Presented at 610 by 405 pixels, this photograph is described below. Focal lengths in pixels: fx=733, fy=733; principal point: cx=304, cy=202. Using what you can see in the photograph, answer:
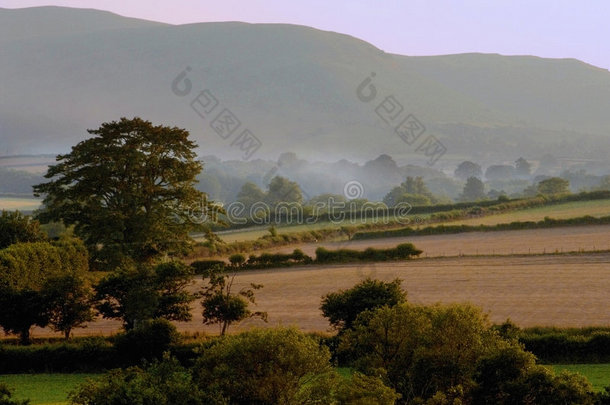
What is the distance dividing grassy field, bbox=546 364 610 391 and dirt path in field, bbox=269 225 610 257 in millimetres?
39489

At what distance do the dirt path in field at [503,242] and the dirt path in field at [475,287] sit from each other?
4455 mm

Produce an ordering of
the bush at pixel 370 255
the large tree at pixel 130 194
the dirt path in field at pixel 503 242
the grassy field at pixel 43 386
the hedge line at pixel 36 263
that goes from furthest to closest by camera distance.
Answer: the dirt path in field at pixel 503 242 < the bush at pixel 370 255 < the large tree at pixel 130 194 < the hedge line at pixel 36 263 < the grassy field at pixel 43 386

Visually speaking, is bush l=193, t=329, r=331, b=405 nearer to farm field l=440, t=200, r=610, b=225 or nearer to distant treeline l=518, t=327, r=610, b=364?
distant treeline l=518, t=327, r=610, b=364

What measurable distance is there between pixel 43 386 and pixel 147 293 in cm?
993

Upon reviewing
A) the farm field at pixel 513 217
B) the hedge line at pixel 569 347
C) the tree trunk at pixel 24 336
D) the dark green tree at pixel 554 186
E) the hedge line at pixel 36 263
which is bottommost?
the hedge line at pixel 569 347

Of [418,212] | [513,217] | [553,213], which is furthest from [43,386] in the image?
[418,212]

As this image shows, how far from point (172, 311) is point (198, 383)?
23650mm

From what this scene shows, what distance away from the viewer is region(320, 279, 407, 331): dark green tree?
37.6 meters

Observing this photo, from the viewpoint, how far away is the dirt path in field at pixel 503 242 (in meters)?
74.1

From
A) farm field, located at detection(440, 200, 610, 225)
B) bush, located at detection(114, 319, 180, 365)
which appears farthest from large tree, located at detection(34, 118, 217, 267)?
farm field, located at detection(440, 200, 610, 225)

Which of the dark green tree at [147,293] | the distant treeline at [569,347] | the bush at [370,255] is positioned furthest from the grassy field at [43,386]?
the bush at [370,255]

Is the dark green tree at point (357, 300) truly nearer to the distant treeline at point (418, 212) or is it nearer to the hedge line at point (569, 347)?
the hedge line at point (569, 347)

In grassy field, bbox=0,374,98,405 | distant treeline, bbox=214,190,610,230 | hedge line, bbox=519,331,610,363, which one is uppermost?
distant treeline, bbox=214,190,610,230

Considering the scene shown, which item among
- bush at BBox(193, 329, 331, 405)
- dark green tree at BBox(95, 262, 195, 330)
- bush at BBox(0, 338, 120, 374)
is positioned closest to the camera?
bush at BBox(193, 329, 331, 405)
